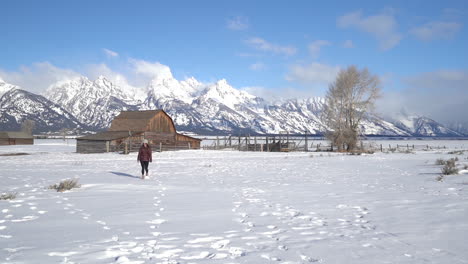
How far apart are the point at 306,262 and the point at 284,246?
0.71 meters

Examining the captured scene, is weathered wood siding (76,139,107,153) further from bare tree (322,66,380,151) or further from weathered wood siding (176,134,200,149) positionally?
bare tree (322,66,380,151)

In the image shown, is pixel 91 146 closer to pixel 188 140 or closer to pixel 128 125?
pixel 128 125

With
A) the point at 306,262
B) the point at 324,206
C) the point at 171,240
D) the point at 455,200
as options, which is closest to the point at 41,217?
the point at 171,240

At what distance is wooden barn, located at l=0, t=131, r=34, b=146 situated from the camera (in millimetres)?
81169

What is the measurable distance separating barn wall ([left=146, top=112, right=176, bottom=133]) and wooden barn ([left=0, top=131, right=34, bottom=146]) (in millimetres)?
51662

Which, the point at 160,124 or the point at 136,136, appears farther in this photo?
the point at 160,124

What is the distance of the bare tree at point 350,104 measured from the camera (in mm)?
45281

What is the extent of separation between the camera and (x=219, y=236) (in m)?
5.76

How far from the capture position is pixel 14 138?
270 feet

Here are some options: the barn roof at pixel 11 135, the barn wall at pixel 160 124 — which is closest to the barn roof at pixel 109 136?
the barn wall at pixel 160 124

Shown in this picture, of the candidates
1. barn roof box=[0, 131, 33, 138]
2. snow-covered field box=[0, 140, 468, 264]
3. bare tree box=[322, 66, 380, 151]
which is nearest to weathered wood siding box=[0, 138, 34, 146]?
barn roof box=[0, 131, 33, 138]

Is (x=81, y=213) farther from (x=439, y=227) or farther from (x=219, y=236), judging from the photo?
(x=439, y=227)

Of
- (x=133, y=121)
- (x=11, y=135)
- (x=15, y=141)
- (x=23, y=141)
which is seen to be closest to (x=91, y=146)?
(x=133, y=121)

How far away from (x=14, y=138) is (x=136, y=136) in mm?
55595
